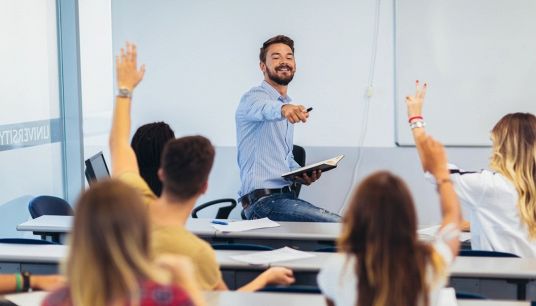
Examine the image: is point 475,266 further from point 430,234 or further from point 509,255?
point 430,234

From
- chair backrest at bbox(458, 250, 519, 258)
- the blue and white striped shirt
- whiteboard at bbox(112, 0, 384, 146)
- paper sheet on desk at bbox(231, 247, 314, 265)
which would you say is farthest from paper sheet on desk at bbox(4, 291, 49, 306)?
whiteboard at bbox(112, 0, 384, 146)

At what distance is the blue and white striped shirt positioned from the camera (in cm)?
487

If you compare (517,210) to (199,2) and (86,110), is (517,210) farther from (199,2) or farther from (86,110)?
(86,110)

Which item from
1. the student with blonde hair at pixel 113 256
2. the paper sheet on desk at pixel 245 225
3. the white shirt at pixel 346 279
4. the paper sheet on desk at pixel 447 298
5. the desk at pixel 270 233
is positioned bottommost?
the desk at pixel 270 233

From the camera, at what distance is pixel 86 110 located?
23.0ft

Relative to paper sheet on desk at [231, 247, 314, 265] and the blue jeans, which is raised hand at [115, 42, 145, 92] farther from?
the blue jeans

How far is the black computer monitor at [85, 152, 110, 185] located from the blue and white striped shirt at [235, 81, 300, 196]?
2.87 ft

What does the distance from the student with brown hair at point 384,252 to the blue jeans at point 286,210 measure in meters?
2.48

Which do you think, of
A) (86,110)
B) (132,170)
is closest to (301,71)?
(86,110)

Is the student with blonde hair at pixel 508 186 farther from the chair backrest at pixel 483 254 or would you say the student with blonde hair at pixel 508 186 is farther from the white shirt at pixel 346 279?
the white shirt at pixel 346 279

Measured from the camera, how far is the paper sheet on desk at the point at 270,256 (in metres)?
3.51

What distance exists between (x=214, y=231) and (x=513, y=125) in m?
1.66

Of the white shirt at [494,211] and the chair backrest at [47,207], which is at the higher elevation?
the white shirt at [494,211]

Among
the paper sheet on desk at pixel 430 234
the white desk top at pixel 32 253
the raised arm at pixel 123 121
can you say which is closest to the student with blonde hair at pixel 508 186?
the paper sheet on desk at pixel 430 234
